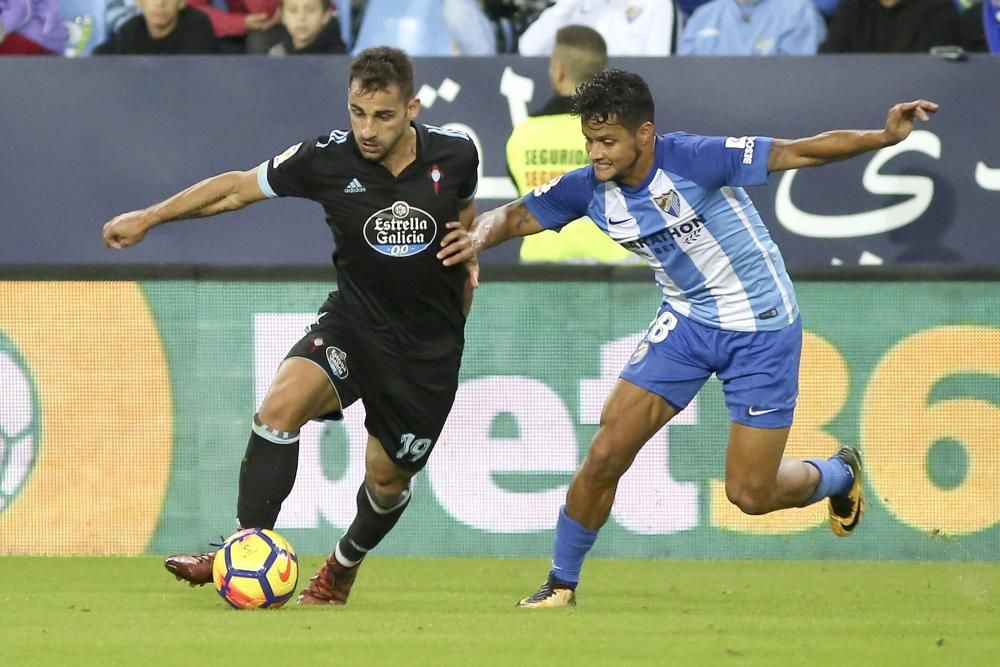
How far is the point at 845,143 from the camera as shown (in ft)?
22.2

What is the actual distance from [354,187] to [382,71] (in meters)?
0.52

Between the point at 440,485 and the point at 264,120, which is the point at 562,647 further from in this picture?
the point at 264,120

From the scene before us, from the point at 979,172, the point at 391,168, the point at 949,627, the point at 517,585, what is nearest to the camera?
the point at 949,627

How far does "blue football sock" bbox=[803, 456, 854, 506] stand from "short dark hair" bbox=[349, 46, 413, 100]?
2384 millimetres

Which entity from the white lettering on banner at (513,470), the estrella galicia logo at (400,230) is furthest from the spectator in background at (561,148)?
the estrella galicia logo at (400,230)

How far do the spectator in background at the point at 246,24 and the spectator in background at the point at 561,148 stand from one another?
2.17m

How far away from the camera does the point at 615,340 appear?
31.0 feet

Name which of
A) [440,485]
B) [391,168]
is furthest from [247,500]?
[440,485]

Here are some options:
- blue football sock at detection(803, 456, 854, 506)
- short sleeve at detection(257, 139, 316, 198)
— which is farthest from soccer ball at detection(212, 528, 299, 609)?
blue football sock at detection(803, 456, 854, 506)

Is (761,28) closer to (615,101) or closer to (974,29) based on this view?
(974,29)

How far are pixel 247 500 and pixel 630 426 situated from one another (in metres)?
1.51

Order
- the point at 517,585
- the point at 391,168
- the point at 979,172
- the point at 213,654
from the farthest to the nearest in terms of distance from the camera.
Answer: the point at 979,172 → the point at 517,585 → the point at 391,168 → the point at 213,654

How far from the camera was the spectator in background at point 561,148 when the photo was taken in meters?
A: 10.0

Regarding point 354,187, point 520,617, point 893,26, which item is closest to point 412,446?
point 520,617
